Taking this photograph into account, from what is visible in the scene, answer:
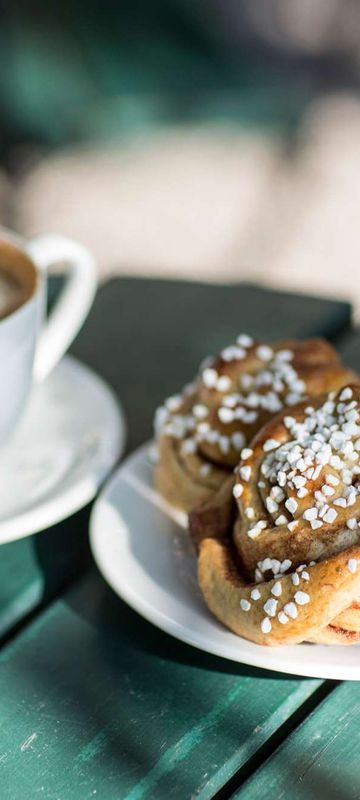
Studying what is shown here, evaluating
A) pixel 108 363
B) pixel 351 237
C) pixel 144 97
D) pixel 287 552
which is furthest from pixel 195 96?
pixel 287 552

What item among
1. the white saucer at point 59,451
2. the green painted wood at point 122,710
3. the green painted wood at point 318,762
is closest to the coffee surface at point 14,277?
the white saucer at point 59,451

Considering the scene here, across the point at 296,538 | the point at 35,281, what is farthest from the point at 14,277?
the point at 296,538

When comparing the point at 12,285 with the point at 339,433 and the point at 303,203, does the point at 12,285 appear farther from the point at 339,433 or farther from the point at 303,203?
the point at 303,203

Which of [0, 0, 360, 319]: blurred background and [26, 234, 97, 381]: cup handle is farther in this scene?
[0, 0, 360, 319]: blurred background

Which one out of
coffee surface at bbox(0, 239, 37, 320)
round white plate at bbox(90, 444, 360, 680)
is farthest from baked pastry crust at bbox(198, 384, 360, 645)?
coffee surface at bbox(0, 239, 37, 320)

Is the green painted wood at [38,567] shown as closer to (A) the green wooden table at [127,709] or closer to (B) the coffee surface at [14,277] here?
(A) the green wooden table at [127,709]

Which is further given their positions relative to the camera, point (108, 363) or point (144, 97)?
point (144, 97)

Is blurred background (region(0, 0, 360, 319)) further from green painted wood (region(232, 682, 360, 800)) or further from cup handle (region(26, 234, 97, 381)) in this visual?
green painted wood (region(232, 682, 360, 800))
